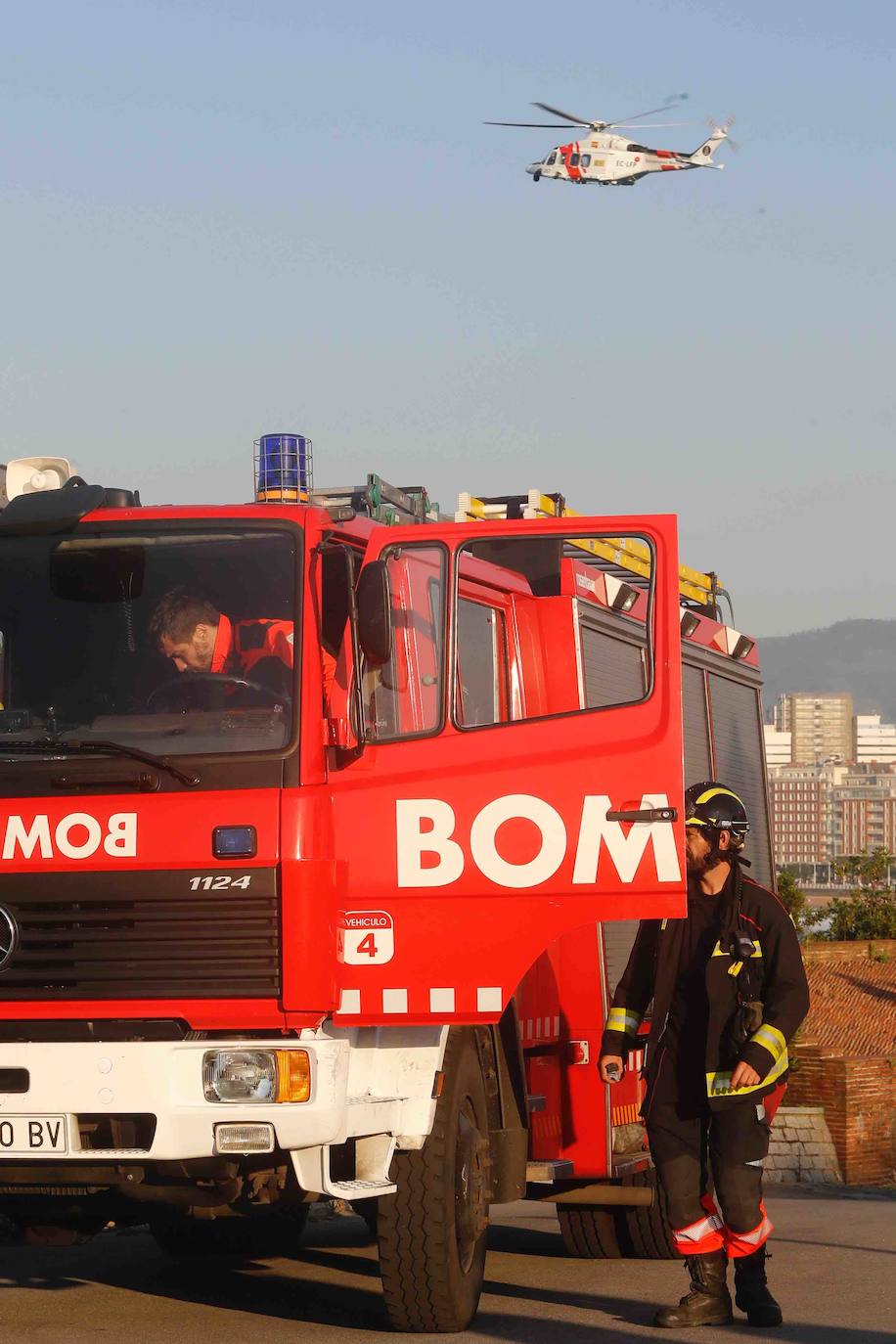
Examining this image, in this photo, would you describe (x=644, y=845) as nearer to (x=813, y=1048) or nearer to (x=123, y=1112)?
(x=123, y=1112)

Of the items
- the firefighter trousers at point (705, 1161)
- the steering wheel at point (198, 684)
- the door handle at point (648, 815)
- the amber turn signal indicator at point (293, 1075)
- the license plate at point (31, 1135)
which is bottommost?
the firefighter trousers at point (705, 1161)

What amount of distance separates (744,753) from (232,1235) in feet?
13.5

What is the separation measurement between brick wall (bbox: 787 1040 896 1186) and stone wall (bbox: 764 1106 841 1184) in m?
0.16

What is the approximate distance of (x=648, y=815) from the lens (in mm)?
6484

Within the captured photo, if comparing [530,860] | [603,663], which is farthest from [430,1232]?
[603,663]

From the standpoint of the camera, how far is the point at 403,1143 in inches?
256

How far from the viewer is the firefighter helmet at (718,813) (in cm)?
698

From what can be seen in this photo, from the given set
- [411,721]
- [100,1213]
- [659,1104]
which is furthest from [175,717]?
[659,1104]

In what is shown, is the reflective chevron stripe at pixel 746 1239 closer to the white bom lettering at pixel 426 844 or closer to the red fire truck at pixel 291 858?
the red fire truck at pixel 291 858

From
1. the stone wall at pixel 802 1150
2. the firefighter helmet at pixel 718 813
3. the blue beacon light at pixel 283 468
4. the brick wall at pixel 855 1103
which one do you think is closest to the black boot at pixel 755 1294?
the firefighter helmet at pixel 718 813

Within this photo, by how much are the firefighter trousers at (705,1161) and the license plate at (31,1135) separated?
216 cm

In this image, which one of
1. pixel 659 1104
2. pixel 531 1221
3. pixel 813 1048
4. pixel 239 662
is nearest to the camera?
pixel 239 662

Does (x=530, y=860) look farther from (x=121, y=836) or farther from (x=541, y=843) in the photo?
(x=121, y=836)

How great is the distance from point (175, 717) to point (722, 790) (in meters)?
2.04
